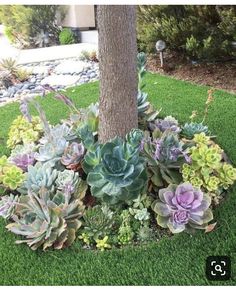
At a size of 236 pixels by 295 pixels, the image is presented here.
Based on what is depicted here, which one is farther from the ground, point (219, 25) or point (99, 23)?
point (99, 23)

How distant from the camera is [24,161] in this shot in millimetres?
1288

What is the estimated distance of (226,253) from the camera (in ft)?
3.46

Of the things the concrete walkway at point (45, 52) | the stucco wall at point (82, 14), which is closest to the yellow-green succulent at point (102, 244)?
the stucco wall at point (82, 14)

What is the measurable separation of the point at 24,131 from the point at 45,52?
0.66 metres

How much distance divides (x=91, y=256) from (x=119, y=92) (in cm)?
41

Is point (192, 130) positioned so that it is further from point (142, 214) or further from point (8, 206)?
point (8, 206)

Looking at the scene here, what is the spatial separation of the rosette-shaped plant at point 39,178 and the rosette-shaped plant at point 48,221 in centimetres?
3

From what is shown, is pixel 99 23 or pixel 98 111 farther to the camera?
pixel 98 111

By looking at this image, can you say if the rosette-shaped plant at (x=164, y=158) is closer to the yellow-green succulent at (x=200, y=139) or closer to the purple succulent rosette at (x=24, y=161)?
the yellow-green succulent at (x=200, y=139)

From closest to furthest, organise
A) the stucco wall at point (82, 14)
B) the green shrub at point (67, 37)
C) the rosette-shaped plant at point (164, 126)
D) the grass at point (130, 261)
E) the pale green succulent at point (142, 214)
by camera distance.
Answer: the grass at point (130, 261) < the pale green succulent at point (142, 214) < the rosette-shaped plant at point (164, 126) < the stucco wall at point (82, 14) < the green shrub at point (67, 37)

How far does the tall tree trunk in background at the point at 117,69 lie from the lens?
3.58ft

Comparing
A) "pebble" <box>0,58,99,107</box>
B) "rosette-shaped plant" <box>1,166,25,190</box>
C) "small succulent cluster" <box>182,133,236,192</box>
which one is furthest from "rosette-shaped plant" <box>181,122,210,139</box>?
"pebble" <box>0,58,99,107</box>
